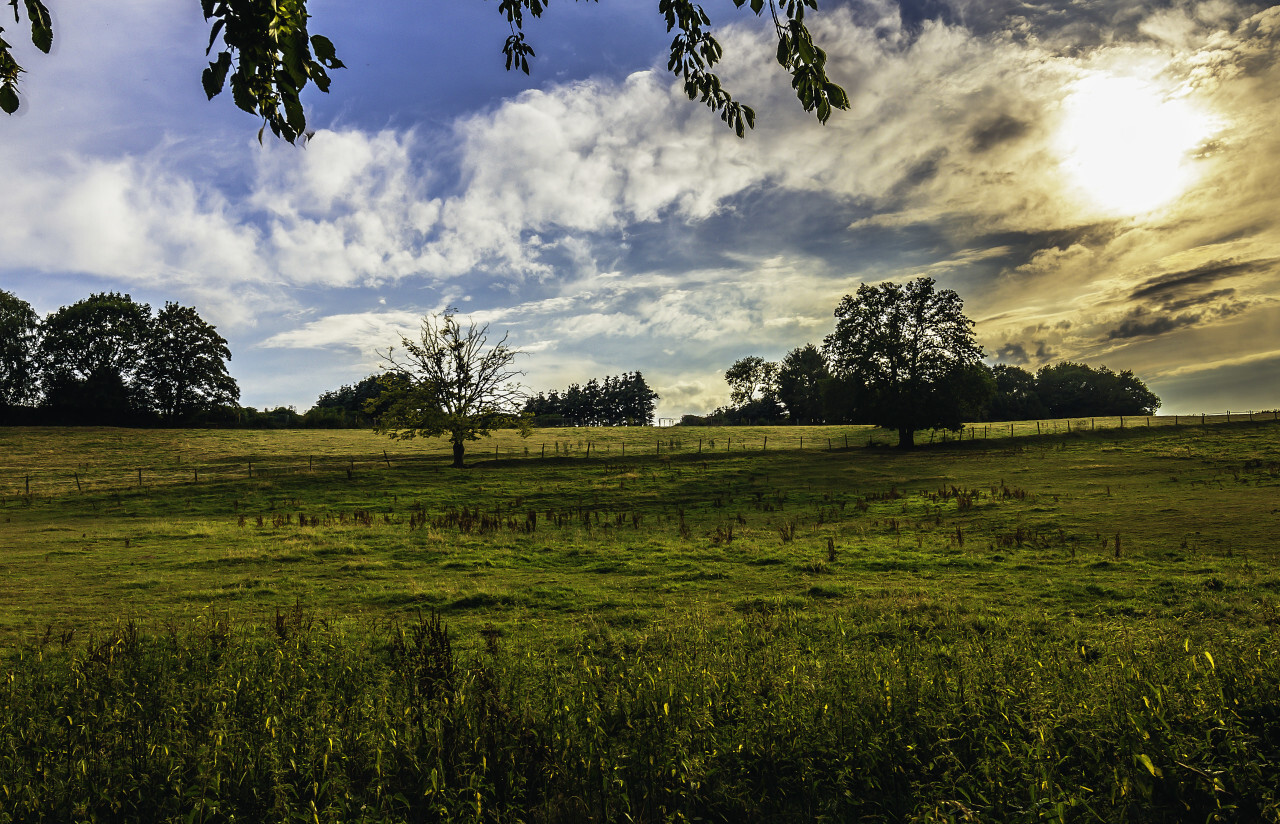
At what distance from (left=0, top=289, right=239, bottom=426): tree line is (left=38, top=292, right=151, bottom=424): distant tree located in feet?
0.31

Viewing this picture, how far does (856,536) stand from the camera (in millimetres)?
21000

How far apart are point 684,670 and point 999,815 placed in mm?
3013

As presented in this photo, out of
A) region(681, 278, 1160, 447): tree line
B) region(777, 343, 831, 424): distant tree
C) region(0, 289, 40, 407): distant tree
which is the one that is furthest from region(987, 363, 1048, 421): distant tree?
region(0, 289, 40, 407): distant tree

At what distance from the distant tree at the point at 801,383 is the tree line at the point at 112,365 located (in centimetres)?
9283

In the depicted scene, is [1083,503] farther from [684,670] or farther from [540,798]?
[540,798]

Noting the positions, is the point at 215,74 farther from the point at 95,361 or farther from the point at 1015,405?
the point at 1015,405

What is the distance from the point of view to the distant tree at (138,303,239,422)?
79812 mm

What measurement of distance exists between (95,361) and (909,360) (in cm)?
9559

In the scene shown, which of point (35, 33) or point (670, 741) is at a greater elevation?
point (35, 33)

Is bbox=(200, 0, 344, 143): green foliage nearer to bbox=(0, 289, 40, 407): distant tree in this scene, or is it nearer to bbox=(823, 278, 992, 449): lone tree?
bbox=(823, 278, 992, 449): lone tree

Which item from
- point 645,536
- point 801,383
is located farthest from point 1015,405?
point 645,536

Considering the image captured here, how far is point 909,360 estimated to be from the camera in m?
56.4

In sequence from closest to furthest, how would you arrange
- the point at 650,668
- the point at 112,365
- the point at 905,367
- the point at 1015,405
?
the point at 650,668 → the point at 905,367 → the point at 112,365 → the point at 1015,405

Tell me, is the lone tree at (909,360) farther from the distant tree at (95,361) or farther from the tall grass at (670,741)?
the distant tree at (95,361)
